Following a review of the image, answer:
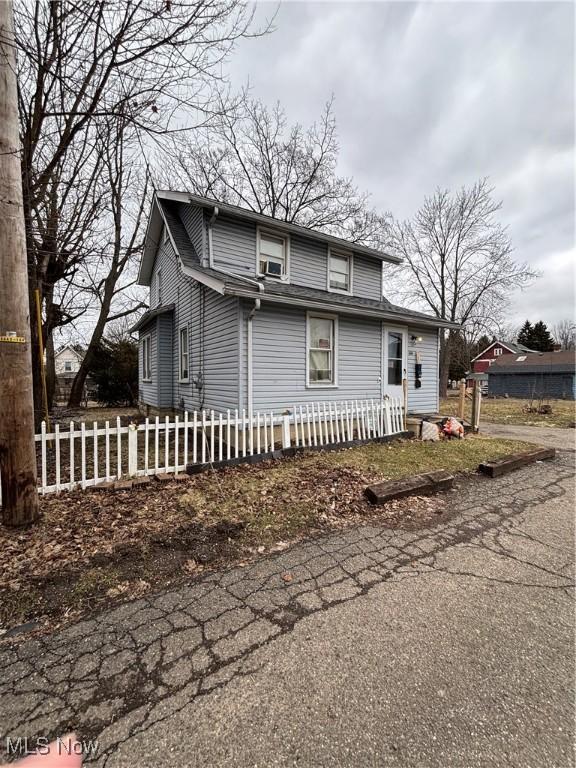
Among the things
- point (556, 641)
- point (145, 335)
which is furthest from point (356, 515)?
point (145, 335)

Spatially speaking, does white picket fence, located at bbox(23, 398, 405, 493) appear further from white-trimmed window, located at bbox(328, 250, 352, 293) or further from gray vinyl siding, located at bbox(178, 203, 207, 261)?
gray vinyl siding, located at bbox(178, 203, 207, 261)

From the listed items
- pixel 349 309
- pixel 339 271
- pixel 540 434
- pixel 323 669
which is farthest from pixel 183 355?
pixel 540 434

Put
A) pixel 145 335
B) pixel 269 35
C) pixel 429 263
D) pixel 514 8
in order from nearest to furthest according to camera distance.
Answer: pixel 269 35
pixel 514 8
pixel 145 335
pixel 429 263

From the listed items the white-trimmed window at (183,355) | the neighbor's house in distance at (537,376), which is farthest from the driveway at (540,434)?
the neighbor's house in distance at (537,376)

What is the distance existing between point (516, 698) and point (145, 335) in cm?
1434

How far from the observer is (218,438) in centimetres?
768

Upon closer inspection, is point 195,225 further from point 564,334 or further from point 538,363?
point 564,334

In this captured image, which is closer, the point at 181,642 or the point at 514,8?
the point at 181,642

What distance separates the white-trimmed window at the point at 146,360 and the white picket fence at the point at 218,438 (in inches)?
172

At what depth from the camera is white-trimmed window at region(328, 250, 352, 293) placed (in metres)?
10.7

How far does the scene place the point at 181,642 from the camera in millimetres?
2107

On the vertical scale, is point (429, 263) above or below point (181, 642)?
above


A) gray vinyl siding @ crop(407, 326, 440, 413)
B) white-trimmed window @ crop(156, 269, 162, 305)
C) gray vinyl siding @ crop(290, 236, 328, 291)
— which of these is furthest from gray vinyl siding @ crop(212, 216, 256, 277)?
gray vinyl siding @ crop(407, 326, 440, 413)

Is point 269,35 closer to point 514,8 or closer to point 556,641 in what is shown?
point 514,8
